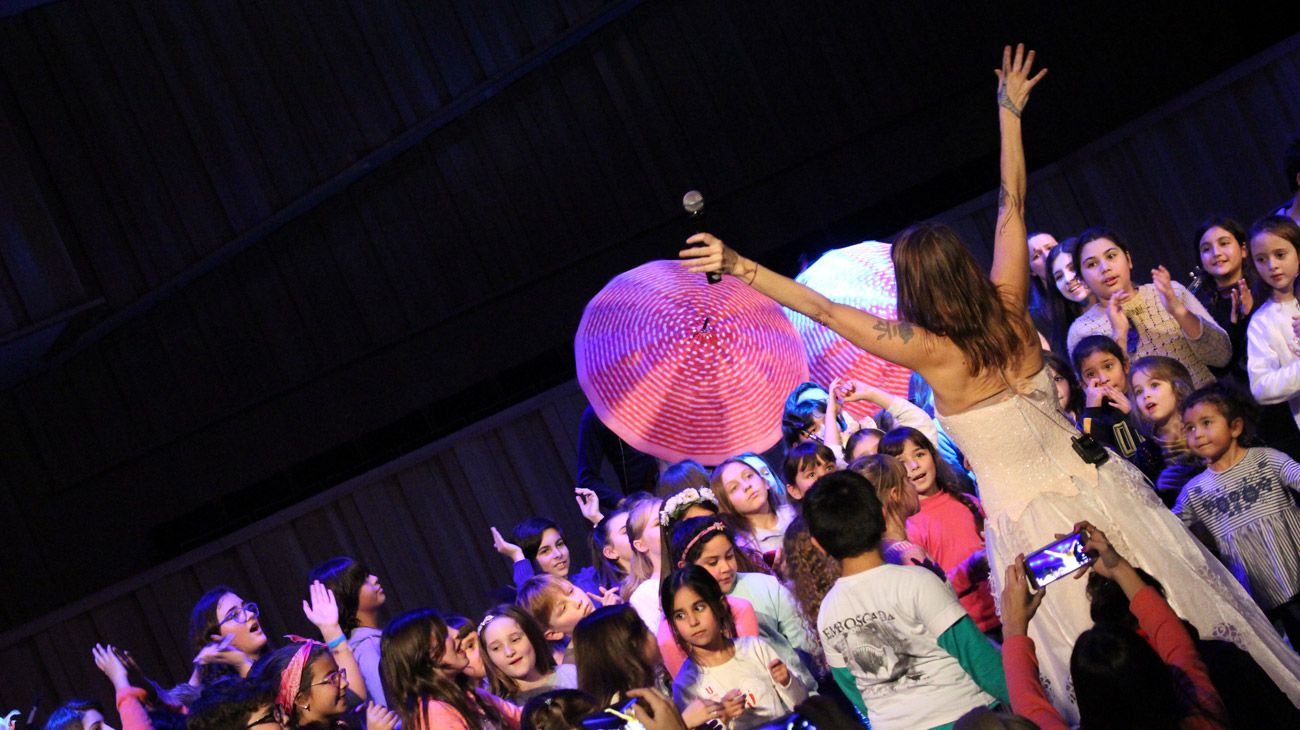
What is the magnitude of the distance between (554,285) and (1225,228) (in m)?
3.73

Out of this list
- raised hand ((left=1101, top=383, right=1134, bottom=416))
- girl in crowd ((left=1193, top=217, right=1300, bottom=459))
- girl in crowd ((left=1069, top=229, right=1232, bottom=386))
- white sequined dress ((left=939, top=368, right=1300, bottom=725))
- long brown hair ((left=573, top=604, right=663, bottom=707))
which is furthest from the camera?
girl in crowd ((left=1193, top=217, right=1300, bottom=459))

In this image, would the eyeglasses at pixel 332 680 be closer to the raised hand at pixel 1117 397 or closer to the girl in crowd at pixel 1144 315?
the raised hand at pixel 1117 397

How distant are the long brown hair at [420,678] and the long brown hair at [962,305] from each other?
1875mm

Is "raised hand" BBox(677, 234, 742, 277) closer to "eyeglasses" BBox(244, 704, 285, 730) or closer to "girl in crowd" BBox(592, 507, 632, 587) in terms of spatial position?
"eyeglasses" BBox(244, 704, 285, 730)

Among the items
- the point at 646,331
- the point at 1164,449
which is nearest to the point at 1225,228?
the point at 1164,449

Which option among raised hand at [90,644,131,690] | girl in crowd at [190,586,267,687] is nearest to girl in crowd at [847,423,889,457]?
girl in crowd at [190,586,267,687]

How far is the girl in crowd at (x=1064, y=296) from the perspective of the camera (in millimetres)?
5324

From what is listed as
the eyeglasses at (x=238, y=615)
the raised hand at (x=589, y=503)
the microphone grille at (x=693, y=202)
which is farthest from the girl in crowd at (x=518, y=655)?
the microphone grille at (x=693, y=202)

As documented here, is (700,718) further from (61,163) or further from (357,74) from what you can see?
(61,163)

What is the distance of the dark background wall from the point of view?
7.03 m

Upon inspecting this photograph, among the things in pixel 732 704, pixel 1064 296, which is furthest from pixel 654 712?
pixel 1064 296

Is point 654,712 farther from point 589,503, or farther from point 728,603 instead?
point 589,503

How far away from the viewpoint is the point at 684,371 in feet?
17.5

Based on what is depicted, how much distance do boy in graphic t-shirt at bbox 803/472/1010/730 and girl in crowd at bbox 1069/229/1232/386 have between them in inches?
85.8
